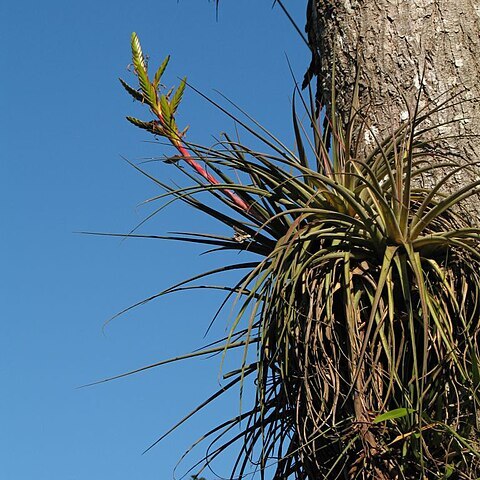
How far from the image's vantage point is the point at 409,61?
9.62 ft

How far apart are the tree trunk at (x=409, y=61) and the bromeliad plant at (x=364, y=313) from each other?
0.05 m

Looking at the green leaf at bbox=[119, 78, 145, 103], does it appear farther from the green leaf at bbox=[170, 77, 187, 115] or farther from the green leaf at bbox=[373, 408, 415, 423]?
the green leaf at bbox=[373, 408, 415, 423]

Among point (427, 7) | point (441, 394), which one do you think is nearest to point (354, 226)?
point (441, 394)

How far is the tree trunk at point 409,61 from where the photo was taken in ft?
9.45

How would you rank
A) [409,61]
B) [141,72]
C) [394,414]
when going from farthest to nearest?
[141,72], [409,61], [394,414]

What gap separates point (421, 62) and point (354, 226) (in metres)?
0.53

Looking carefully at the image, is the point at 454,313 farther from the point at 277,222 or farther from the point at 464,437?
the point at 277,222

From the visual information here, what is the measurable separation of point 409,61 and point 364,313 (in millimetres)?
729

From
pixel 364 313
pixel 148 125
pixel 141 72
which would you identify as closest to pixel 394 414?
pixel 364 313

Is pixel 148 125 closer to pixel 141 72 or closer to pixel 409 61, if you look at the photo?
pixel 141 72

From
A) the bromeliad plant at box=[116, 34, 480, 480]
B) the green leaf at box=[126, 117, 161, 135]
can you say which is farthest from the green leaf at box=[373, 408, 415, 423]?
the green leaf at box=[126, 117, 161, 135]

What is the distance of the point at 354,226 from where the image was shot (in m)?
2.71

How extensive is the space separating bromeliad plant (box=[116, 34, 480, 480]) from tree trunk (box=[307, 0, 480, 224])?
5cm

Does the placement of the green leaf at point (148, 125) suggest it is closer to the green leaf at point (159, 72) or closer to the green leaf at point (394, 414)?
the green leaf at point (159, 72)
